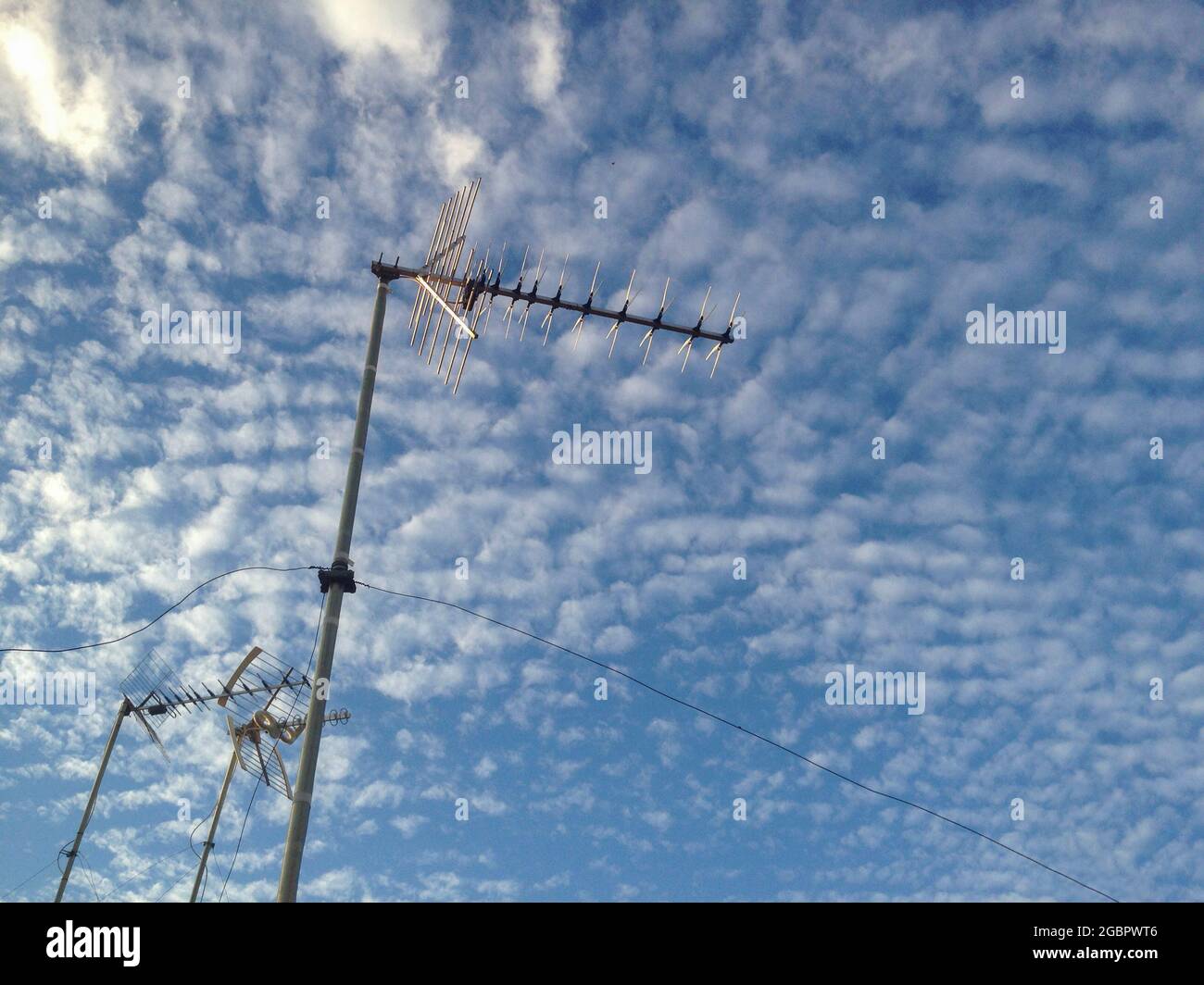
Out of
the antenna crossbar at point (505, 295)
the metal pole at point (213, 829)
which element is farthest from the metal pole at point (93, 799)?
the antenna crossbar at point (505, 295)

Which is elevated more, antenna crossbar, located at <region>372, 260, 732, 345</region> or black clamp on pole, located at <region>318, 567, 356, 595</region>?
antenna crossbar, located at <region>372, 260, 732, 345</region>

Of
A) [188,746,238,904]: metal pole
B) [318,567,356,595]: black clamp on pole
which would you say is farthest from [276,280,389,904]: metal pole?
[188,746,238,904]: metal pole

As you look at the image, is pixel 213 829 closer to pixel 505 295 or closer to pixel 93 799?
pixel 93 799

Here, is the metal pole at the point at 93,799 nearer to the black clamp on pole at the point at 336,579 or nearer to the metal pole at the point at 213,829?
the metal pole at the point at 213,829

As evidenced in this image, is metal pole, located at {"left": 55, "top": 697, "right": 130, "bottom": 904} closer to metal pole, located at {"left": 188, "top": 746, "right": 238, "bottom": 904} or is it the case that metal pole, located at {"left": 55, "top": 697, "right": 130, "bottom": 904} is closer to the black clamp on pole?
metal pole, located at {"left": 188, "top": 746, "right": 238, "bottom": 904}

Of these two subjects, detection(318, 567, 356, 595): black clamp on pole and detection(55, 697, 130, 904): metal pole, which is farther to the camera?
detection(55, 697, 130, 904): metal pole

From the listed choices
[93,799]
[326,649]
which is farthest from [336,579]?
[93,799]

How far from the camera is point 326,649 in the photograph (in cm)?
860

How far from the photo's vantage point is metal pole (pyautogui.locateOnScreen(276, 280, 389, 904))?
298 inches

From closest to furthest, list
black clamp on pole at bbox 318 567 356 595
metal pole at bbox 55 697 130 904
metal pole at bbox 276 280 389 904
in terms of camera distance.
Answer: metal pole at bbox 276 280 389 904 < black clamp on pole at bbox 318 567 356 595 < metal pole at bbox 55 697 130 904
